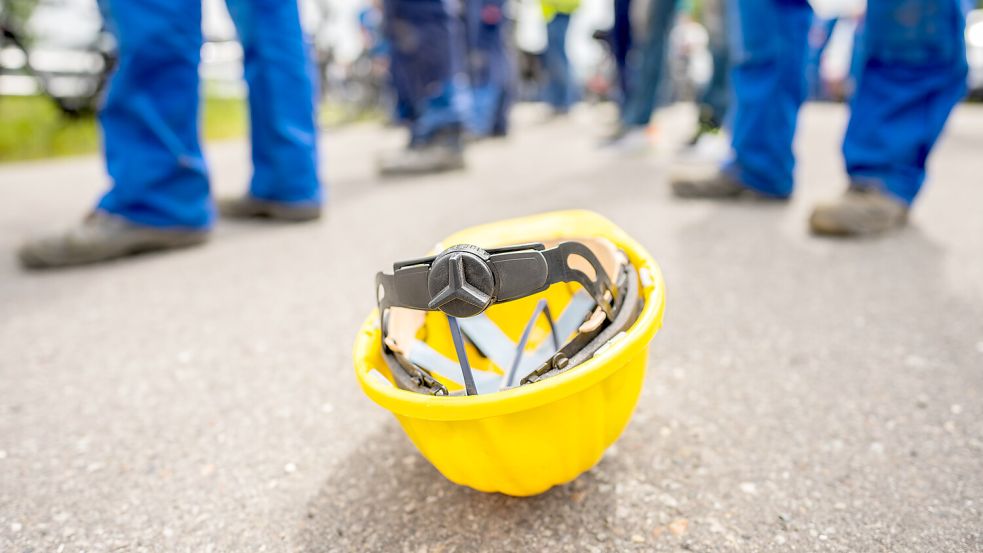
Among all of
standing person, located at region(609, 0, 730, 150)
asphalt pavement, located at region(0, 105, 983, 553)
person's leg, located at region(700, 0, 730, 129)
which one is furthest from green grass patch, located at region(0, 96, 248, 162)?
person's leg, located at region(700, 0, 730, 129)

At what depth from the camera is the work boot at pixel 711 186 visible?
81.3 inches

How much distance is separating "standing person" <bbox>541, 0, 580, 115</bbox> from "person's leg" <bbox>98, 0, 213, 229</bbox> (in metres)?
4.61

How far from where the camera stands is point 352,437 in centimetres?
83

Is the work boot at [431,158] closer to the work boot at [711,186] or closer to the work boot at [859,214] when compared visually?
the work boot at [711,186]

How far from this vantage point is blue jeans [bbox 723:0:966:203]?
152 centimetres

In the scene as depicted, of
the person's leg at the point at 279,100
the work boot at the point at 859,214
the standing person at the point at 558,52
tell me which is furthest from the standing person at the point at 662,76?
the standing person at the point at 558,52

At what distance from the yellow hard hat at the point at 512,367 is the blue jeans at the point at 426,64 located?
208cm

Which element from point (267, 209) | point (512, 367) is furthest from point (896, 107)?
point (267, 209)

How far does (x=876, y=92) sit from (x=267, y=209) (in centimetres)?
178

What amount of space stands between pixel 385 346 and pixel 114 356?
718mm

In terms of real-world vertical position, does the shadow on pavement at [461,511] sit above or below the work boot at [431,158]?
above

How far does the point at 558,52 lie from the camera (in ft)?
19.2

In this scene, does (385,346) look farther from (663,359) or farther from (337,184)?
(337,184)

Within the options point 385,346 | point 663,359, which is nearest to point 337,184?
point 663,359
